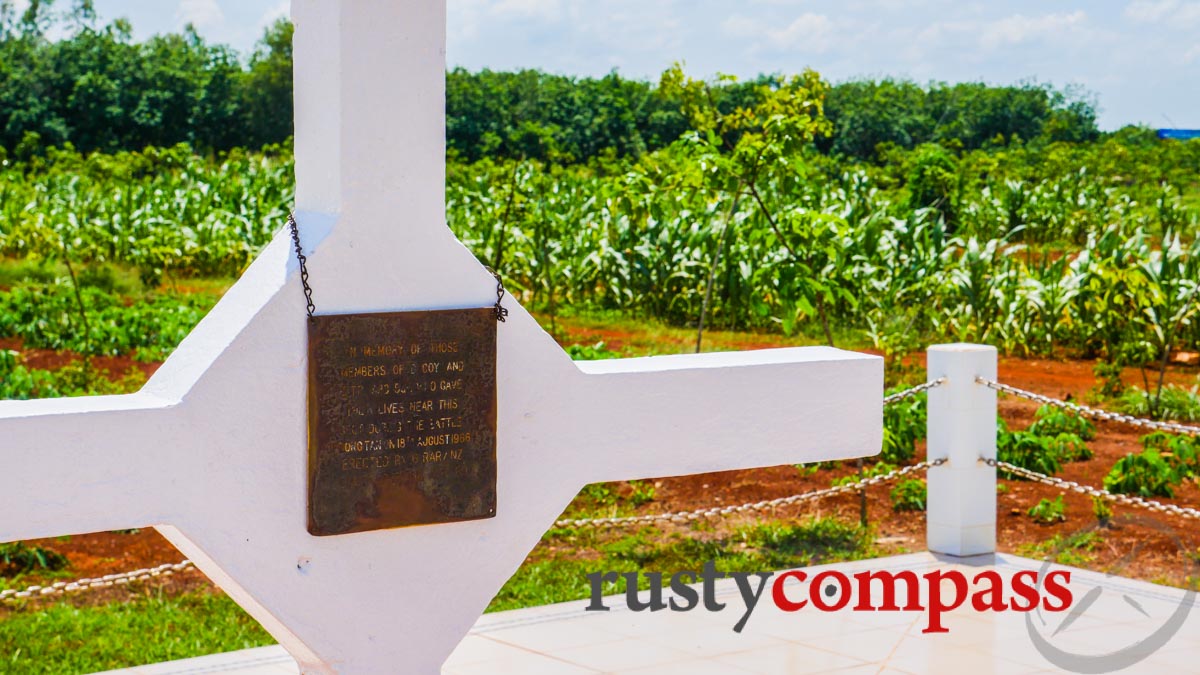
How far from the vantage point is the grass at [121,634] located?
5.58 meters

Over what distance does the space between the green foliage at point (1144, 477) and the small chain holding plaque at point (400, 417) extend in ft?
15.3

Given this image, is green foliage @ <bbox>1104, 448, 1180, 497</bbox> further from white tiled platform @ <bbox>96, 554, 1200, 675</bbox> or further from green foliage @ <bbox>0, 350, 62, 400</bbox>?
green foliage @ <bbox>0, 350, 62, 400</bbox>

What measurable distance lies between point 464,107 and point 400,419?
30600 mm

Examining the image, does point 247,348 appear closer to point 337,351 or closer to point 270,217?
point 337,351

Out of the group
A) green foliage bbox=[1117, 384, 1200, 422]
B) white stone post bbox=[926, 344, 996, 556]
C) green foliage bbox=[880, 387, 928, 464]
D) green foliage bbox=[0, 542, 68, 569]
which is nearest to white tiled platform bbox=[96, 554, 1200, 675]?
white stone post bbox=[926, 344, 996, 556]

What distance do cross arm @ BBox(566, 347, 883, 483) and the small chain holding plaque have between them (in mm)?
404

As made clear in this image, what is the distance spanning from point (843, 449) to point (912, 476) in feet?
12.3

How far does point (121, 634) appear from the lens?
5.91 metres

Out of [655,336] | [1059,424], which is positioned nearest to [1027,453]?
[1059,424]

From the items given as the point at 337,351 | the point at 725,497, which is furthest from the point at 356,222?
the point at 725,497

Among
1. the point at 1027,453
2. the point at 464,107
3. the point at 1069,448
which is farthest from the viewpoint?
the point at 464,107

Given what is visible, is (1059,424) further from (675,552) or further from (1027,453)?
(675,552)

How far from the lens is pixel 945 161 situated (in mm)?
16812

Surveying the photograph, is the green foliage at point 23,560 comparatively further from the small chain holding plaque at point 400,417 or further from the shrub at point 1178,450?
A: the shrub at point 1178,450
